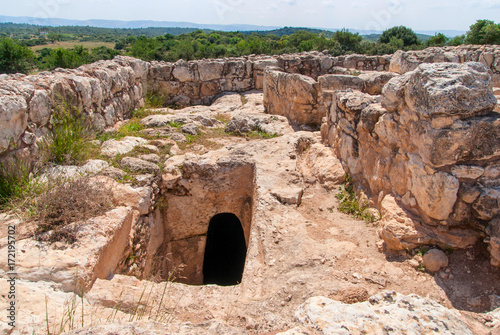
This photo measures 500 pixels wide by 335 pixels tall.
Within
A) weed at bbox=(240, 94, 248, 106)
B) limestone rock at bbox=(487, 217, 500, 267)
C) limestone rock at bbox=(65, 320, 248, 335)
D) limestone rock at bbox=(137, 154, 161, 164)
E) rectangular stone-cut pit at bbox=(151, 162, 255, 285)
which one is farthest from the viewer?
weed at bbox=(240, 94, 248, 106)

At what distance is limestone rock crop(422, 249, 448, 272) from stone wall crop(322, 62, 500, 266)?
0.39ft

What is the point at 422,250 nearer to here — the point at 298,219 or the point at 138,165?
the point at 298,219

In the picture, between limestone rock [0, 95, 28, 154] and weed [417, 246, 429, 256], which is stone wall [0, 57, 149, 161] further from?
weed [417, 246, 429, 256]

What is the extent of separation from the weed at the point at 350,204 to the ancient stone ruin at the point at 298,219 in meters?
0.10

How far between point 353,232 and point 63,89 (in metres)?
4.64

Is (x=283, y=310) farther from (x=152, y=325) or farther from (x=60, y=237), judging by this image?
(x=60, y=237)

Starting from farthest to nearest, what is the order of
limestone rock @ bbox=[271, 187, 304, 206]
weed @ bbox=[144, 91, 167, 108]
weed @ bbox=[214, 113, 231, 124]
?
weed @ bbox=[144, 91, 167, 108] → weed @ bbox=[214, 113, 231, 124] → limestone rock @ bbox=[271, 187, 304, 206]

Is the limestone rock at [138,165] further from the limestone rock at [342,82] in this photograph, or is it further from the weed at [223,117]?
the limestone rock at [342,82]

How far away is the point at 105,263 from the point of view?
11.3 ft

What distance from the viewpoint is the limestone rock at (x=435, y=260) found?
305 cm

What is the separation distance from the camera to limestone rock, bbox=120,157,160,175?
16.4ft

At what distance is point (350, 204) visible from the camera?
14.3 feet

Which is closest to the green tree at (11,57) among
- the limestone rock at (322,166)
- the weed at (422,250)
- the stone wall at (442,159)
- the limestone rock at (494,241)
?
the limestone rock at (322,166)

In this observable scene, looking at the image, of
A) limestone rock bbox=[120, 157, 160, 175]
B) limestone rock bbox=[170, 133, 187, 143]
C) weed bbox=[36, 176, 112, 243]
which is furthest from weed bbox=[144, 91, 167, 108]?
weed bbox=[36, 176, 112, 243]
